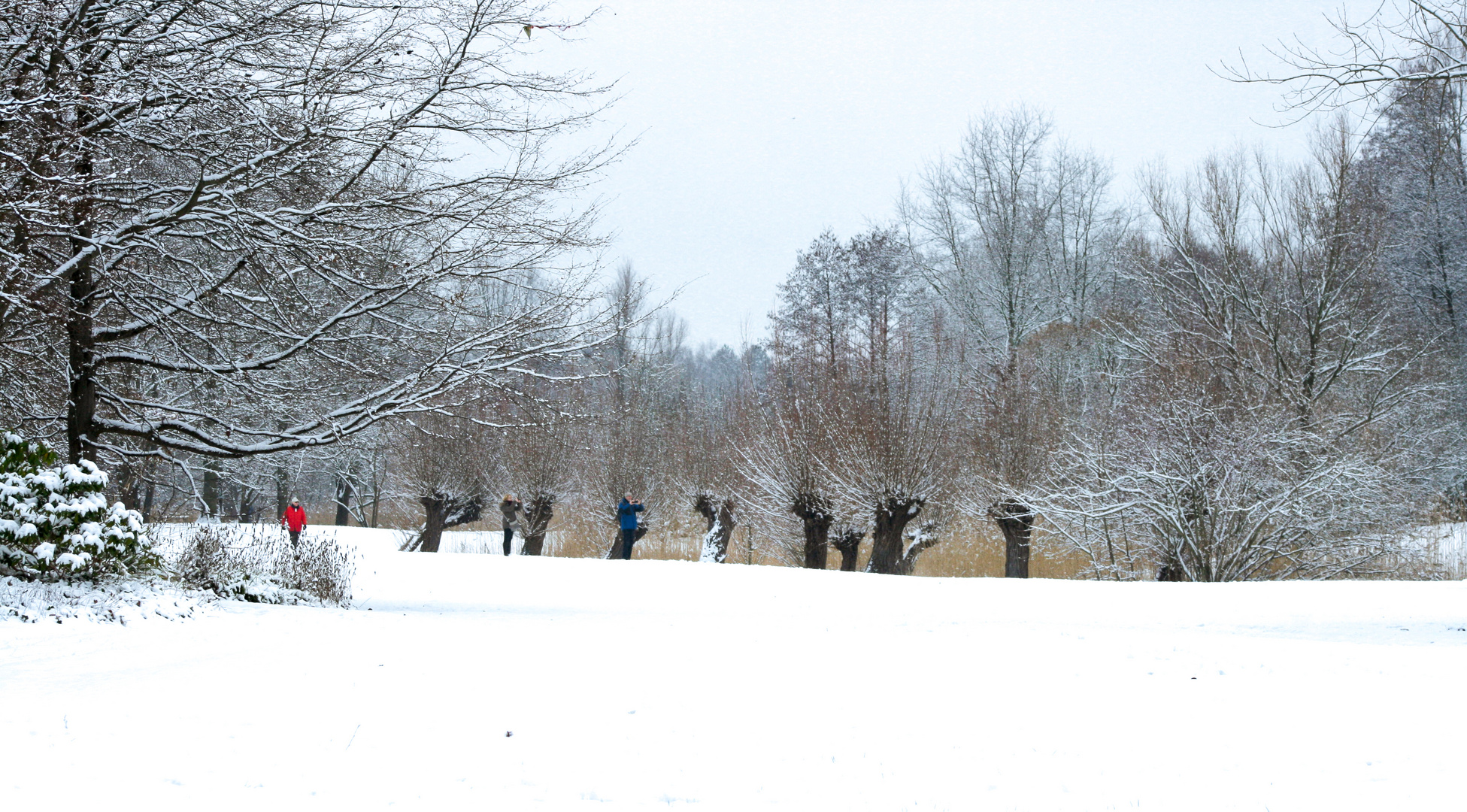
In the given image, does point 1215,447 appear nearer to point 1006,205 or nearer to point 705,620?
point 705,620

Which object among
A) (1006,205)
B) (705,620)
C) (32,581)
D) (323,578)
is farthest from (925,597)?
(1006,205)

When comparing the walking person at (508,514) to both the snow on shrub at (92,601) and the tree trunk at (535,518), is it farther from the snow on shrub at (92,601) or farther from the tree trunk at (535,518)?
the snow on shrub at (92,601)

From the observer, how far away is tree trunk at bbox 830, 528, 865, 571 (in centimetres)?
1972

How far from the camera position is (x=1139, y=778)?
4.61m

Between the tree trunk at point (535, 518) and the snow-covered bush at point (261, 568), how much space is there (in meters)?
11.7

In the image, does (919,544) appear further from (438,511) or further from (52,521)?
(52,521)

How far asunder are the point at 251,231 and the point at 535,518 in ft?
54.6

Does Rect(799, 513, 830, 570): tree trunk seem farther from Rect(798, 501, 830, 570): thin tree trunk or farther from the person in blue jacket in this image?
the person in blue jacket

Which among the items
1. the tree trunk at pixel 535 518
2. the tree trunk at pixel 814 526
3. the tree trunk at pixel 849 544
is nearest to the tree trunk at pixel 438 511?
the tree trunk at pixel 535 518

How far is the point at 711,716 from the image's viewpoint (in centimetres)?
553

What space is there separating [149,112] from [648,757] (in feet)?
22.1

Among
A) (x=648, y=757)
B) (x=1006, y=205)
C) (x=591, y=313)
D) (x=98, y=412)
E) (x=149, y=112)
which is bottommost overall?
(x=648, y=757)

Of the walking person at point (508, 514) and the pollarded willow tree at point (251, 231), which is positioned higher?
the pollarded willow tree at point (251, 231)

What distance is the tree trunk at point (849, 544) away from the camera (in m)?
19.7
